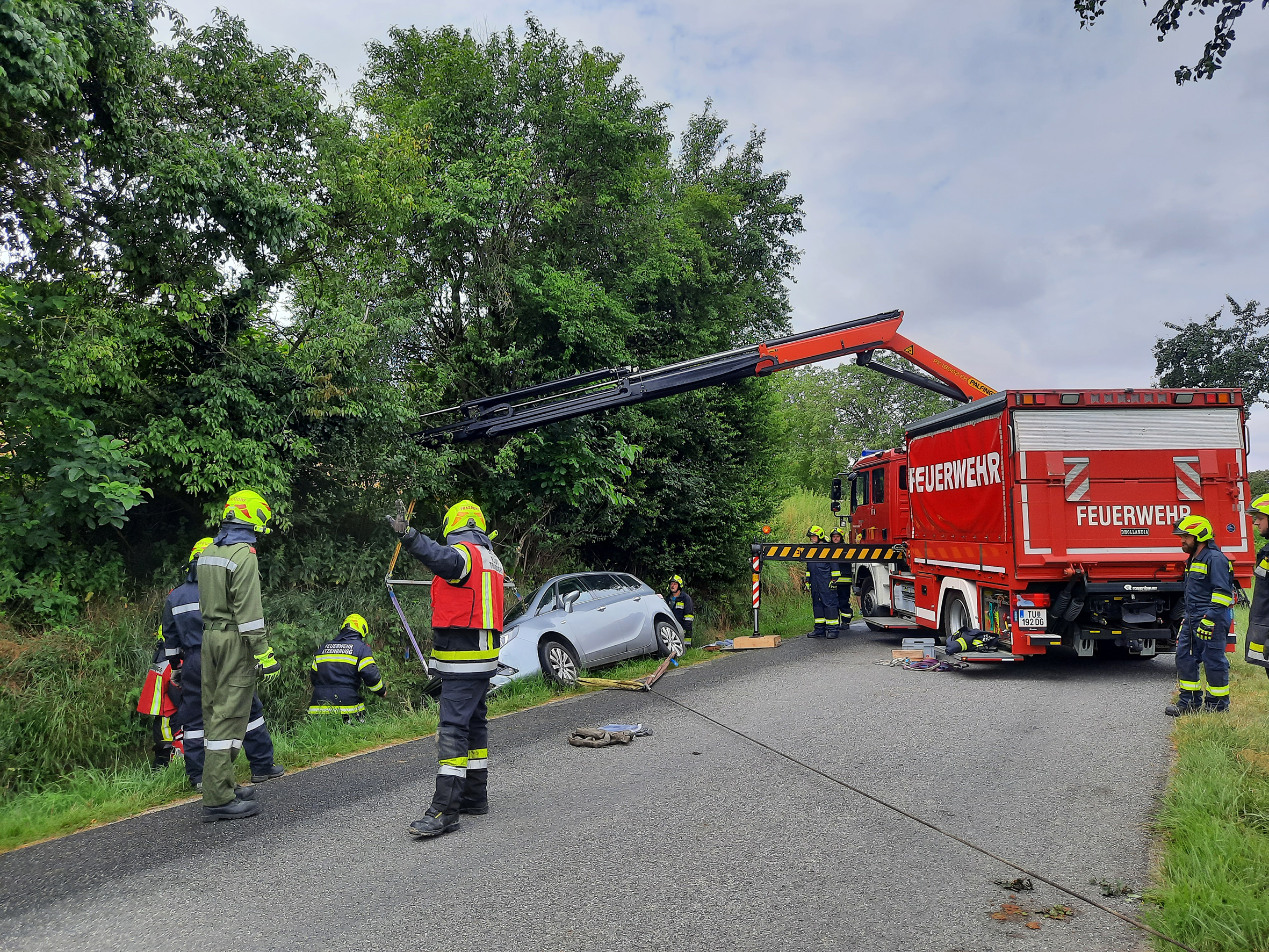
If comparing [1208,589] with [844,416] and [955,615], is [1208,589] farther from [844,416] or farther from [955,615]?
[844,416]

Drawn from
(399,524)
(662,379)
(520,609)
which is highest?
(662,379)

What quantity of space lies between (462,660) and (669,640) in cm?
738

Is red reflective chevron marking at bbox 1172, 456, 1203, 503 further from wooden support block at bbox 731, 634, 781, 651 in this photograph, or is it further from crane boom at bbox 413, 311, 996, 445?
wooden support block at bbox 731, 634, 781, 651

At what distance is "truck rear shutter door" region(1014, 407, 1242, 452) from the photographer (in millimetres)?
9734

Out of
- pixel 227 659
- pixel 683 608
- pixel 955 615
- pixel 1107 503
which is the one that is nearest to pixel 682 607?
pixel 683 608

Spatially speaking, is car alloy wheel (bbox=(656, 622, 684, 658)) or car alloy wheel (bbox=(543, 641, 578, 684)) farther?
car alloy wheel (bbox=(656, 622, 684, 658))

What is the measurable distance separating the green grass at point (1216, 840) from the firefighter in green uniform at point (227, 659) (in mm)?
5252

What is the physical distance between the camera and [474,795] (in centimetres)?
536

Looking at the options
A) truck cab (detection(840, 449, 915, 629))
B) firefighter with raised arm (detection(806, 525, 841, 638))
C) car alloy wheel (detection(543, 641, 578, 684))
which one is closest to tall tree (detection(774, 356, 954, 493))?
truck cab (detection(840, 449, 915, 629))

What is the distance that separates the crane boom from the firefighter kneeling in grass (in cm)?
352

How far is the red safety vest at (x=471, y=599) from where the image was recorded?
17.1 ft

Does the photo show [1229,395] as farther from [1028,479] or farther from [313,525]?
[313,525]

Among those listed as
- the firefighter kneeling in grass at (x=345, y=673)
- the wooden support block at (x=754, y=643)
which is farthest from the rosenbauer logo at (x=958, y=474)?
the firefighter kneeling in grass at (x=345, y=673)

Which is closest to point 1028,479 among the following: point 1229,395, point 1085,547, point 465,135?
point 1085,547
